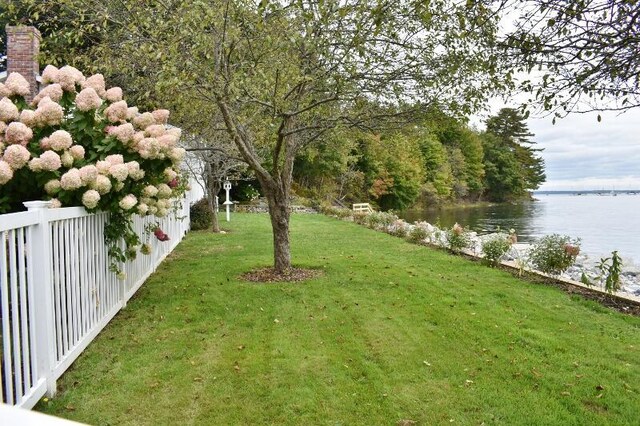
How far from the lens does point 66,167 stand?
420cm

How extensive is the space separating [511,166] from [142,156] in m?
58.6

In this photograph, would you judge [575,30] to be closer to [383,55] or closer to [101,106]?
[383,55]

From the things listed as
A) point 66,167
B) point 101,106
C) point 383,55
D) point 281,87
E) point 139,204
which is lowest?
point 139,204

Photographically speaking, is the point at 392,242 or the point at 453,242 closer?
the point at 453,242

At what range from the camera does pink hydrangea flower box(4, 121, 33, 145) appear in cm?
399

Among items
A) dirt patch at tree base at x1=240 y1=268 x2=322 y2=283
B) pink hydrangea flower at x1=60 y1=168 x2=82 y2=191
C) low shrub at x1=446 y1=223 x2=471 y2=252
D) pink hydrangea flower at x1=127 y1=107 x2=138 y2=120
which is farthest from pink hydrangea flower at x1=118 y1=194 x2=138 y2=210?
low shrub at x1=446 y1=223 x2=471 y2=252

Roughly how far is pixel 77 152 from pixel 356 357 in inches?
124

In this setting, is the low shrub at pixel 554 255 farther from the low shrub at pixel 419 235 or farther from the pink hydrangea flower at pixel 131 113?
the pink hydrangea flower at pixel 131 113

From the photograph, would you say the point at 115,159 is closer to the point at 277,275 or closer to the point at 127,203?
the point at 127,203

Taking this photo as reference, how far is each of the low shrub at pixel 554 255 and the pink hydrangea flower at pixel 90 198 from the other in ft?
22.5

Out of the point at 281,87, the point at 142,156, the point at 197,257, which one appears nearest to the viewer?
the point at 142,156

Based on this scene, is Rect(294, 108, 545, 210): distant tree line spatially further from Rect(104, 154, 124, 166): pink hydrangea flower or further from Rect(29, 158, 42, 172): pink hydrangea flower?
Rect(29, 158, 42, 172): pink hydrangea flower

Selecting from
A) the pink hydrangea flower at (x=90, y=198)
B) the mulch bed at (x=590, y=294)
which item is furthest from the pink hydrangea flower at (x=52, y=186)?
the mulch bed at (x=590, y=294)

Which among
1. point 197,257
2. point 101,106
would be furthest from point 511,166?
point 101,106
